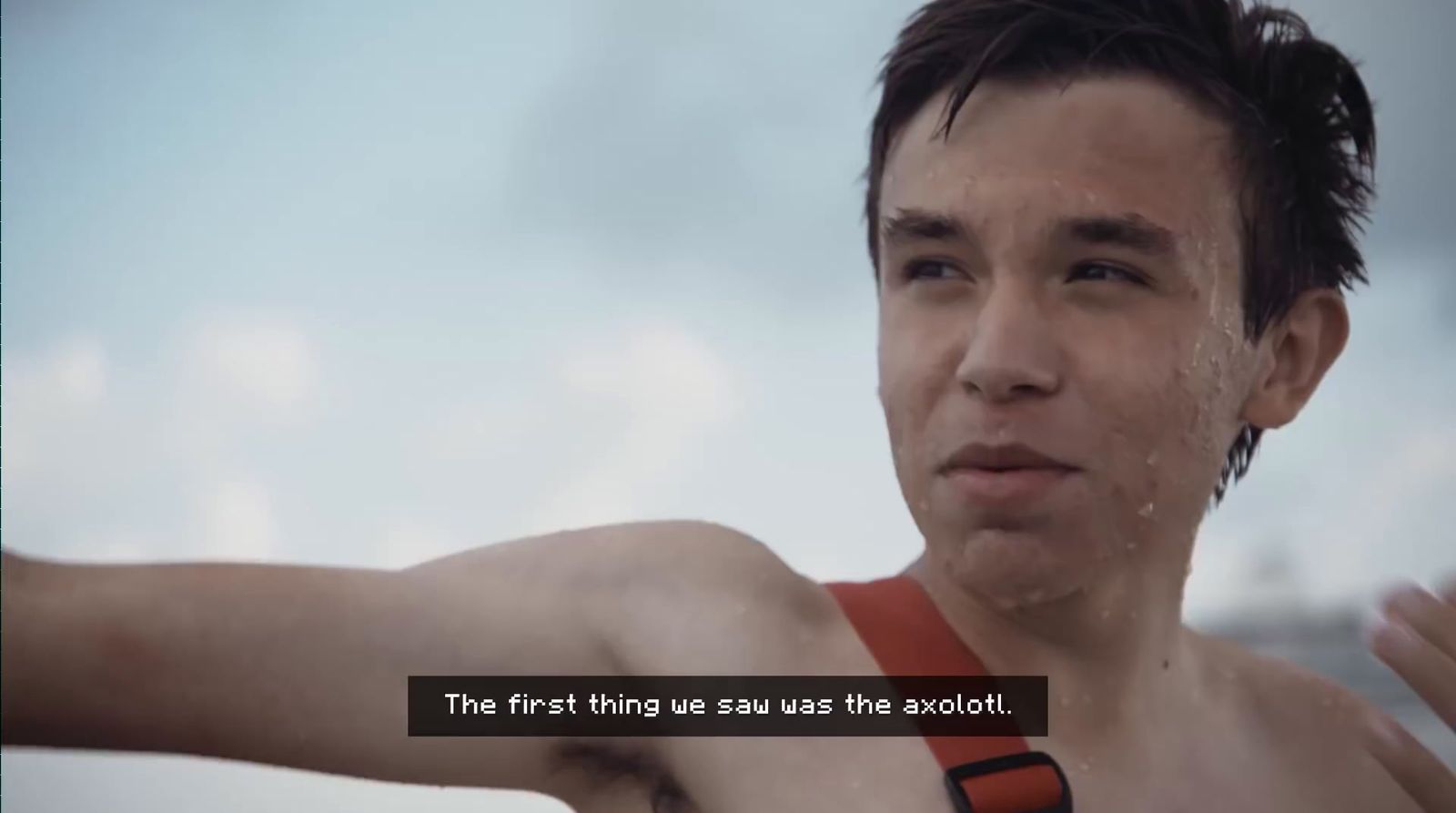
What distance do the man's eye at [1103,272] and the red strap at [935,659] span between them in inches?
21.6

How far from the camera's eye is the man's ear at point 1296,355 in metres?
2.22

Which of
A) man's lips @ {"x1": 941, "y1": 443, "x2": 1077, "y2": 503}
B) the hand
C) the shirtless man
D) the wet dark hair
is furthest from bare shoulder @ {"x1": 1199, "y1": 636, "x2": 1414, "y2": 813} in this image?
man's lips @ {"x1": 941, "y1": 443, "x2": 1077, "y2": 503}

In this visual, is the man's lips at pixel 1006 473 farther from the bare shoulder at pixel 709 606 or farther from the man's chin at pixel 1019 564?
the bare shoulder at pixel 709 606

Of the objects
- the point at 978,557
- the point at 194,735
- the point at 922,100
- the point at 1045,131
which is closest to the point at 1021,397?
the point at 978,557

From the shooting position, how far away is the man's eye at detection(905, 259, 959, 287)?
6.45 ft

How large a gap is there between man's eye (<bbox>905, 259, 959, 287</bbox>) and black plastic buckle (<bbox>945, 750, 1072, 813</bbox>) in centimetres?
69

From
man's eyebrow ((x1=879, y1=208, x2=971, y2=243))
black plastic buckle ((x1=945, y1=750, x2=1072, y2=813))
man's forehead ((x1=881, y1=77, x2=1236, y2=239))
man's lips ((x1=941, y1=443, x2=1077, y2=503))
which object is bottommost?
black plastic buckle ((x1=945, y1=750, x2=1072, y2=813))

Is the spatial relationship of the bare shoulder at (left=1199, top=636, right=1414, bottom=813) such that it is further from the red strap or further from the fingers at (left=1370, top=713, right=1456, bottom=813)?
the red strap

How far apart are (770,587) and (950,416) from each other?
0.36m

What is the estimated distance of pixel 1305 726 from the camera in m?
2.37

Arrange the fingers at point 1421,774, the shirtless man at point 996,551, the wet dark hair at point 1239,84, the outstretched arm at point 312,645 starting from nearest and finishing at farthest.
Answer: the outstretched arm at point 312,645, the shirtless man at point 996,551, the wet dark hair at point 1239,84, the fingers at point 1421,774

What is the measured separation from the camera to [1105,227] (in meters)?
1.90

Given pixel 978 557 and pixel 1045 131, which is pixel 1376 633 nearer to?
pixel 978 557

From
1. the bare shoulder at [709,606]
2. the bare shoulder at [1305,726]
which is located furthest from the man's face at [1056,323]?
the bare shoulder at [1305,726]
